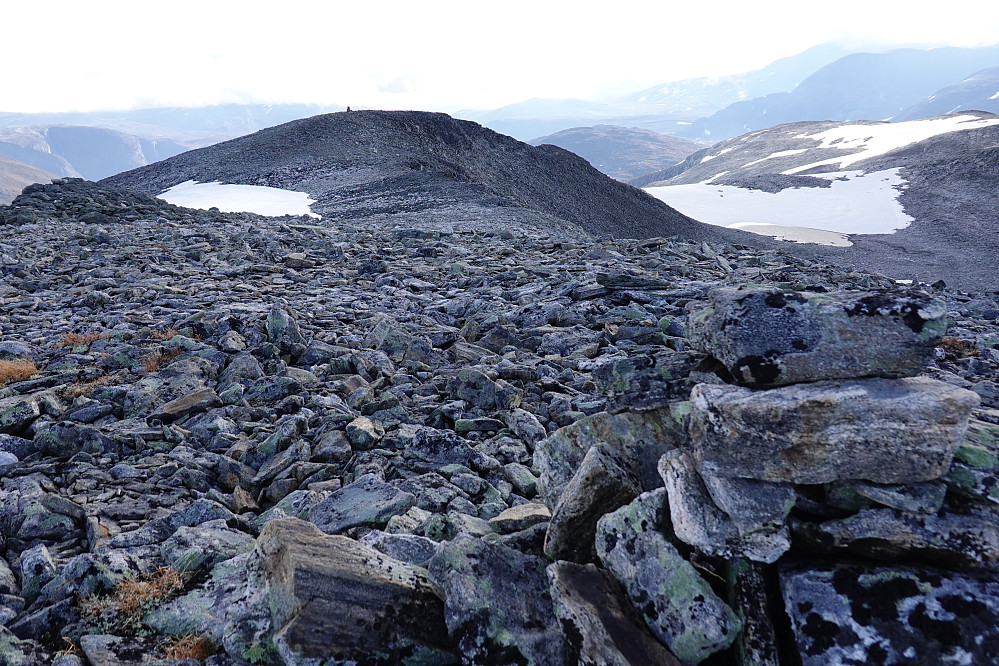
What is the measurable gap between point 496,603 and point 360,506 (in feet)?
7.60

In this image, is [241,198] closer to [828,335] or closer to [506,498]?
[506,498]

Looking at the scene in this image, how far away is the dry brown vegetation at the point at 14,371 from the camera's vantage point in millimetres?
7988

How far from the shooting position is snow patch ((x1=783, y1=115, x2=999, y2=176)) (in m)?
111

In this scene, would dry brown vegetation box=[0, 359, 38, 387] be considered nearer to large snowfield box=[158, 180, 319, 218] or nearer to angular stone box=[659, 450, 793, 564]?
angular stone box=[659, 450, 793, 564]

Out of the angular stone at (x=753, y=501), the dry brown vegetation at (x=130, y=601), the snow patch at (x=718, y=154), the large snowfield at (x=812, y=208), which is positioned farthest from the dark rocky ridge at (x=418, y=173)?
the snow patch at (x=718, y=154)

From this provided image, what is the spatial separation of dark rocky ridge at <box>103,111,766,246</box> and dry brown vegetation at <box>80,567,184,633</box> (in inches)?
1334

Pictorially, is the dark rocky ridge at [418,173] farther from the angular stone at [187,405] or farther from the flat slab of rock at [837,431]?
the flat slab of rock at [837,431]

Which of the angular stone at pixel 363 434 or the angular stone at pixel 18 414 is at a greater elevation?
the angular stone at pixel 18 414

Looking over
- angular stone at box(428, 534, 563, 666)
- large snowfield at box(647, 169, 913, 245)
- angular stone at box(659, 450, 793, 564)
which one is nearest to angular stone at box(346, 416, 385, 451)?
angular stone at box(428, 534, 563, 666)

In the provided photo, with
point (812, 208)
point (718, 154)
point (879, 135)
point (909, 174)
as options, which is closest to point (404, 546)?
point (812, 208)

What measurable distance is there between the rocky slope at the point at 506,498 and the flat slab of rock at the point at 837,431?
0.04ft

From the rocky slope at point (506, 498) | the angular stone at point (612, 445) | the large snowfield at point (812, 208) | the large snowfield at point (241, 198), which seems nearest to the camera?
the rocky slope at point (506, 498)

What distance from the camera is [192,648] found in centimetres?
353

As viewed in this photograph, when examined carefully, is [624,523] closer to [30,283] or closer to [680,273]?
[680,273]
